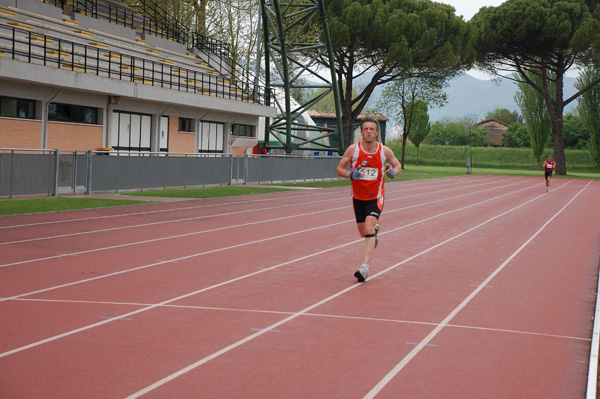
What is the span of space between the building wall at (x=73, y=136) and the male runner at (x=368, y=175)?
2010 cm

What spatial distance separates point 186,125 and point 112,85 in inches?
315

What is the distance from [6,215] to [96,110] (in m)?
15.0

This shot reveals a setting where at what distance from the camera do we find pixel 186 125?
3709cm

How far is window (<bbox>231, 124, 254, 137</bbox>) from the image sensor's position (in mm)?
42094

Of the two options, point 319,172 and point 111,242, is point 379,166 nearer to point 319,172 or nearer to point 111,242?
point 111,242

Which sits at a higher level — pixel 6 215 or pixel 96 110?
pixel 96 110

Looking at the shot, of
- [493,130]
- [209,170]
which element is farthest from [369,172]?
[493,130]

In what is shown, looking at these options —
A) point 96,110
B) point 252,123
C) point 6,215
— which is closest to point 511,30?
point 252,123

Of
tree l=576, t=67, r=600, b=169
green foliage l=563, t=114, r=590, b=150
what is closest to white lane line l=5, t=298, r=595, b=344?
tree l=576, t=67, r=600, b=169

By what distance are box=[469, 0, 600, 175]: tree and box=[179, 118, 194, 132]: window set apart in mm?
28090

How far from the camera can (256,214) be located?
749 inches

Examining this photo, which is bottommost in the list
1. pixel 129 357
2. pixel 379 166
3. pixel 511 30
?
pixel 129 357

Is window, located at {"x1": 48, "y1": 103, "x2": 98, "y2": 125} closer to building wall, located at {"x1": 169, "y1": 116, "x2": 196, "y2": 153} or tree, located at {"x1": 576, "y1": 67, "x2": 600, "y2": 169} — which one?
building wall, located at {"x1": 169, "y1": 116, "x2": 196, "y2": 153}

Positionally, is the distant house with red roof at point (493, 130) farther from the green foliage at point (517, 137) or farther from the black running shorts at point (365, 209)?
the black running shorts at point (365, 209)
